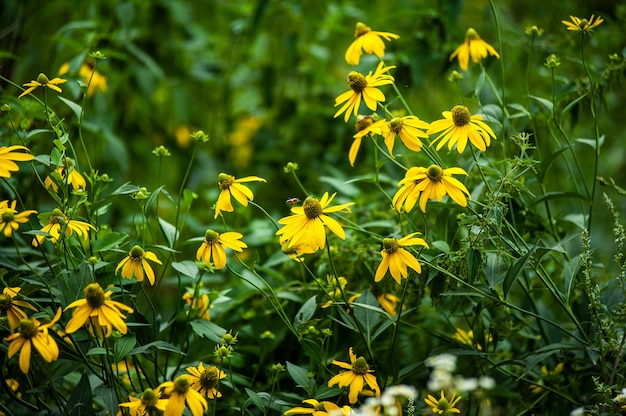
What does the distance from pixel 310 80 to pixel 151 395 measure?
1.26 m

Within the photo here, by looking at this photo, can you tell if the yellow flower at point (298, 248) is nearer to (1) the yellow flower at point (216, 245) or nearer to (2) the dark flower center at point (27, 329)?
(1) the yellow flower at point (216, 245)

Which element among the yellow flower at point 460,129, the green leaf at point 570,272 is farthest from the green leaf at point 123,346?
the green leaf at point 570,272

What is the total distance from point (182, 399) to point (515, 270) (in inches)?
15.3

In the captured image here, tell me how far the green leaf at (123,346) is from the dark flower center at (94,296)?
0.10 metres

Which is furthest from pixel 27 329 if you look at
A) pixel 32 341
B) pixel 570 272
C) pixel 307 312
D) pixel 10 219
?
pixel 570 272

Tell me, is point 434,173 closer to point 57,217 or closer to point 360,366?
point 360,366

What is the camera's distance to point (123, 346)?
80 centimetres

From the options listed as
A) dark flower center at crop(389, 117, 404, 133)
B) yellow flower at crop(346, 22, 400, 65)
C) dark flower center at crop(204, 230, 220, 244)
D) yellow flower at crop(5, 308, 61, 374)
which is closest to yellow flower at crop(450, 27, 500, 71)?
yellow flower at crop(346, 22, 400, 65)

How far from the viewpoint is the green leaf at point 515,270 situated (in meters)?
0.77

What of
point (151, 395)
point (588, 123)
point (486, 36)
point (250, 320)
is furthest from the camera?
point (588, 123)

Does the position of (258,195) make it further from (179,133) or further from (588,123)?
(588,123)

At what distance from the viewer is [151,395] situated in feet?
2.35

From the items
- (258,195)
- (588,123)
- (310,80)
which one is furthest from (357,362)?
(588,123)

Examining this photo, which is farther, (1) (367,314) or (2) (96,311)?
(1) (367,314)
